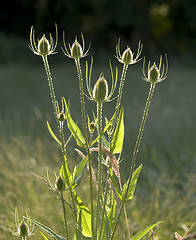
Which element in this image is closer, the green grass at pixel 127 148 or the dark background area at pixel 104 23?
the green grass at pixel 127 148

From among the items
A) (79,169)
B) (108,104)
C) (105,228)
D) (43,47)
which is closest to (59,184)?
(79,169)

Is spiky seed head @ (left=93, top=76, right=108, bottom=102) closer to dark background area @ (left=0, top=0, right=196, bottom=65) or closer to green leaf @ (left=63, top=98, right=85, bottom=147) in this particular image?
green leaf @ (left=63, top=98, right=85, bottom=147)

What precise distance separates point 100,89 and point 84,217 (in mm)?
316

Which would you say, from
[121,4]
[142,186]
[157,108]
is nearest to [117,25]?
[121,4]

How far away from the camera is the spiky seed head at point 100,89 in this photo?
0.88m

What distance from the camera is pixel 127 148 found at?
329cm

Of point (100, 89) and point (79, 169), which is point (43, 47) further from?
point (79, 169)

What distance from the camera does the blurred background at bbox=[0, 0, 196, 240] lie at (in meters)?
2.27

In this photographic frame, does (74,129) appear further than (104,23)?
No

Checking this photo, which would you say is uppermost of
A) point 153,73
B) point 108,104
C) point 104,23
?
point 104,23

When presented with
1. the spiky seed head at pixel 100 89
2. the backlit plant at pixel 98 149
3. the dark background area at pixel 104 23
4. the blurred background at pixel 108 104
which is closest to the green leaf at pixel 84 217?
the backlit plant at pixel 98 149

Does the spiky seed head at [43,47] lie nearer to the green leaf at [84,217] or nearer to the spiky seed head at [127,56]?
the spiky seed head at [127,56]

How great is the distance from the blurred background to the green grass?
0.03ft

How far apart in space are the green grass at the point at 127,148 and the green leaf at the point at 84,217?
13 cm
